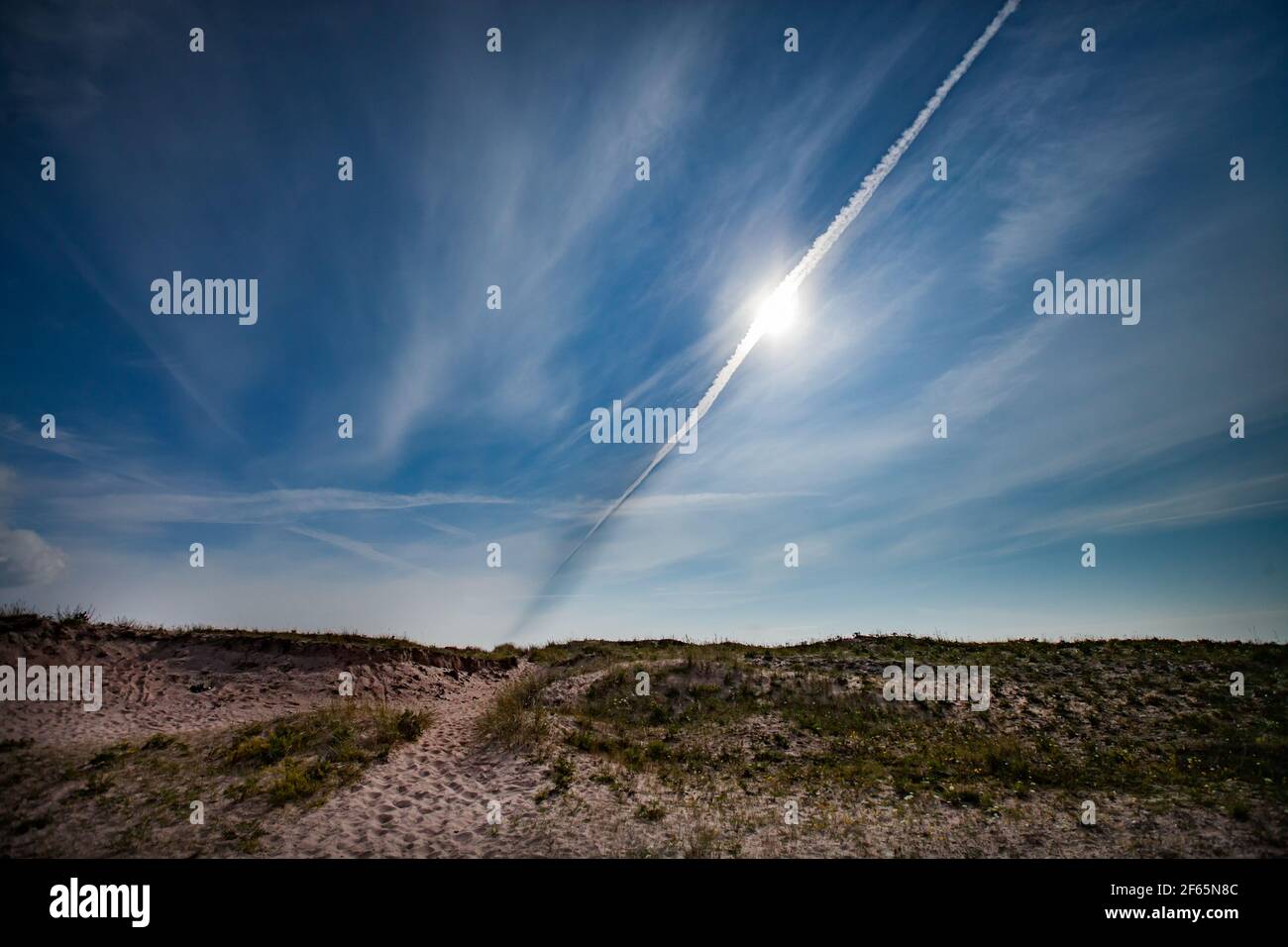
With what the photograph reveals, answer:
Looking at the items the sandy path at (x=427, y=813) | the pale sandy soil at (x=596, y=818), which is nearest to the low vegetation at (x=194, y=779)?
the pale sandy soil at (x=596, y=818)

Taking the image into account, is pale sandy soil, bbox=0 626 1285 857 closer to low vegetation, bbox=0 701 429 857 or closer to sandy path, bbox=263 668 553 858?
sandy path, bbox=263 668 553 858

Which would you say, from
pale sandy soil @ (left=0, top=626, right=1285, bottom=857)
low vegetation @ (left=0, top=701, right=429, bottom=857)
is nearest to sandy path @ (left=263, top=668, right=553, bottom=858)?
pale sandy soil @ (left=0, top=626, right=1285, bottom=857)

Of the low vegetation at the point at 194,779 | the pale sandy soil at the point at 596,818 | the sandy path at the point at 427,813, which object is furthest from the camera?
the low vegetation at the point at 194,779

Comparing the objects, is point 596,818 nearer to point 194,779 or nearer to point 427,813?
point 427,813

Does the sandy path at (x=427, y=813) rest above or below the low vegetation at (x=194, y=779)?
below

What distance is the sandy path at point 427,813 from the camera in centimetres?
1171

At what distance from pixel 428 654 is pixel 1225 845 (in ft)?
109

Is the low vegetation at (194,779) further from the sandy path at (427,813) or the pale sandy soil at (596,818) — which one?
the sandy path at (427,813)

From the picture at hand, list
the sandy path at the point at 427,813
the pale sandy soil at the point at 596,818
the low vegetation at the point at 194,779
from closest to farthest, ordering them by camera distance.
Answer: the pale sandy soil at the point at 596,818 → the sandy path at the point at 427,813 → the low vegetation at the point at 194,779

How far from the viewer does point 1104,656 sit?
2814 cm

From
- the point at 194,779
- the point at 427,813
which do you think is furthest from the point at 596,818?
the point at 194,779

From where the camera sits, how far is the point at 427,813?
13.4m
